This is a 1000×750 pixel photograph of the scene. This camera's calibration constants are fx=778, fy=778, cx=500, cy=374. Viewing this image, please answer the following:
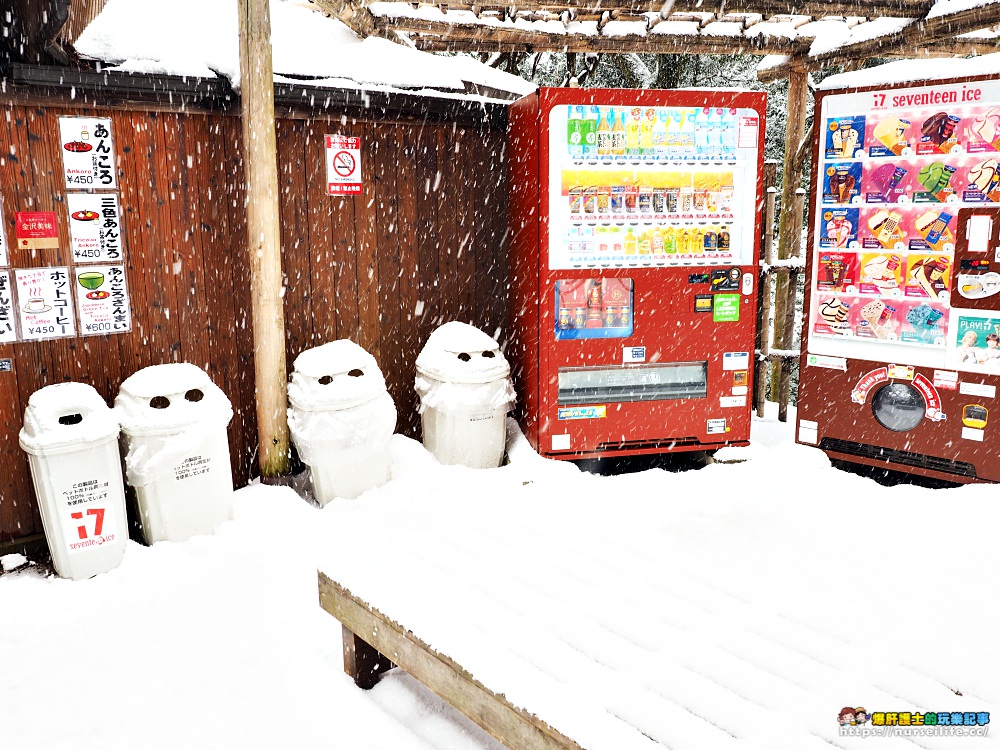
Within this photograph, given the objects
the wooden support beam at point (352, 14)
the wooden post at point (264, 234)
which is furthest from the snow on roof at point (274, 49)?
the wooden post at point (264, 234)

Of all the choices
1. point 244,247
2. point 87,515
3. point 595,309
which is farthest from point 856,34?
point 87,515

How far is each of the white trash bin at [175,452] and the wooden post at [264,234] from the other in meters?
0.44

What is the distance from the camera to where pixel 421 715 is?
2.65m

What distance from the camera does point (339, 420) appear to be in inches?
173

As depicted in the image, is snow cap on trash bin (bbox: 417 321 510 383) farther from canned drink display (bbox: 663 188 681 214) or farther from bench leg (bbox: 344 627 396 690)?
bench leg (bbox: 344 627 396 690)

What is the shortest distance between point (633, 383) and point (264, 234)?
241cm

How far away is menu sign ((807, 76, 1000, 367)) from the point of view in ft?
13.9

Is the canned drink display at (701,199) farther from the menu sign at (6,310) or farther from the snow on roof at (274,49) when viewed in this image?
the menu sign at (6,310)

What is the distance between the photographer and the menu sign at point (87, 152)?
4.00 meters

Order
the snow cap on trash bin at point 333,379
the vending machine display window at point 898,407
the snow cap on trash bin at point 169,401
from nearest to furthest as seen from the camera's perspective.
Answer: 1. the snow cap on trash bin at point 169,401
2. the snow cap on trash bin at point 333,379
3. the vending machine display window at point 898,407
